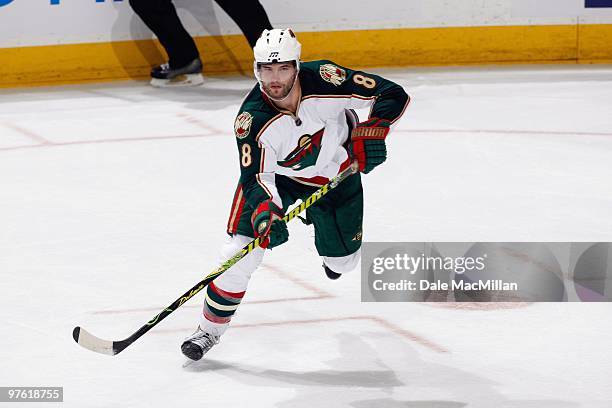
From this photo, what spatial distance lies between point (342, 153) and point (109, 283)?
1.07 meters

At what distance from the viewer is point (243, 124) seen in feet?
11.0

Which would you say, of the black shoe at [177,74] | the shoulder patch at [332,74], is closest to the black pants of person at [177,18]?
the black shoe at [177,74]

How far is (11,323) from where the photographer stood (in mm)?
3818

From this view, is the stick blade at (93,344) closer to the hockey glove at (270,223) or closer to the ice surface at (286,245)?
the ice surface at (286,245)

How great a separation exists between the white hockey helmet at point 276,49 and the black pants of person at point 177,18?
4360mm

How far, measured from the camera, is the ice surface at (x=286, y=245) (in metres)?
3.29

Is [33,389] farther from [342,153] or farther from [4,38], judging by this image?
[4,38]

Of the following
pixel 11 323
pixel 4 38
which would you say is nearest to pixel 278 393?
pixel 11 323

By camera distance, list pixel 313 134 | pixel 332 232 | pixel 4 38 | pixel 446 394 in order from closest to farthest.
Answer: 1. pixel 446 394
2. pixel 313 134
3. pixel 332 232
4. pixel 4 38

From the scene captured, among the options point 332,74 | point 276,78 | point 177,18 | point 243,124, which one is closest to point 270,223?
point 243,124

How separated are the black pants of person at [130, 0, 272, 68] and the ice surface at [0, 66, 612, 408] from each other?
0.37 meters

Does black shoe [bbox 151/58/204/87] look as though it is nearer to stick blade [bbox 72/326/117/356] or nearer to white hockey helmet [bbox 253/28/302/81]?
white hockey helmet [bbox 253/28/302/81]

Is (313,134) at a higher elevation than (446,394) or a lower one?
higher

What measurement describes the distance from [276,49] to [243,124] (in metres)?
0.24
